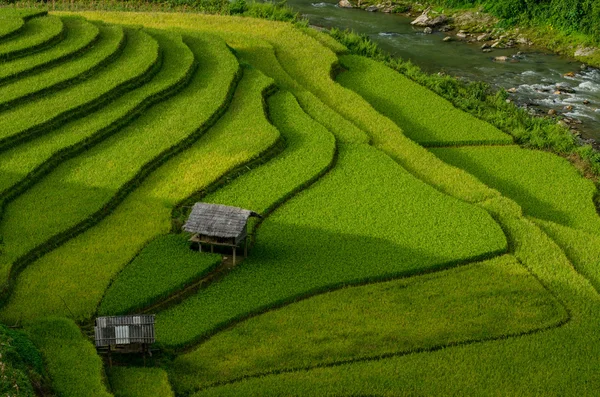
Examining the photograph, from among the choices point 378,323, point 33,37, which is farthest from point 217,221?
point 33,37

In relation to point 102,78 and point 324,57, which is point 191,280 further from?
point 324,57

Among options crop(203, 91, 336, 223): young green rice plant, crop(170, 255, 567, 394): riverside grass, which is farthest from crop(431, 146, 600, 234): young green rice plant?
crop(170, 255, 567, 394): riverside grass

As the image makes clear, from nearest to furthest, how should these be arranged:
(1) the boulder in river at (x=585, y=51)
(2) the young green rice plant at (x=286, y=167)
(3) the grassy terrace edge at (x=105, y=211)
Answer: (3) the grassy terrace edge at (x=105, y=211)
(2) the young green rice plant at (x=286, y=167)
(1) the boulder in river at (x=585, y=51)

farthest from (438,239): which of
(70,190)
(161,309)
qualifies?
(70,190)

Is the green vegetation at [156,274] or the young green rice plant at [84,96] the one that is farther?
the young green rice plant at [84,96]

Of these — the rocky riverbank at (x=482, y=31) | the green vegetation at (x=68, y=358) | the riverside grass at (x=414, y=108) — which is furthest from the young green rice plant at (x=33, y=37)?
the rocky riverbank at (x=482, y=31)

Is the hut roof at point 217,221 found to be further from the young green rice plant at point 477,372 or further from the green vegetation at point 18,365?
the green vegetation at point 18,365

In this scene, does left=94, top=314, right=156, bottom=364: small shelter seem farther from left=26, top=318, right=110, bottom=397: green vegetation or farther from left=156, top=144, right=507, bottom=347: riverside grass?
left=156, top=144, right=507, bottom=347: riverside grass
